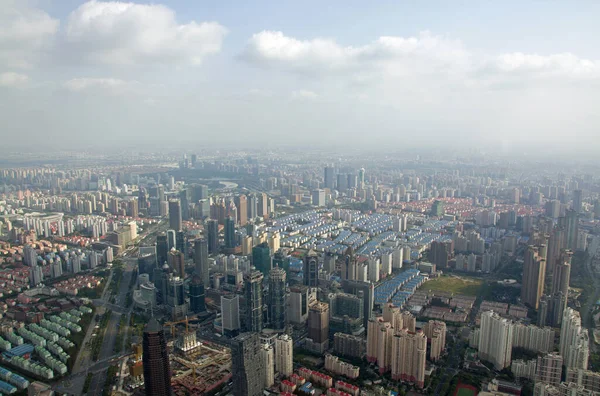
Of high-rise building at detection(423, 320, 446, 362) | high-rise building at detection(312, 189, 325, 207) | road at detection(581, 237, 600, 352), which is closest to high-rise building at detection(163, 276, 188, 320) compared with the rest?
high-rise building at detection(423, 320, 446, 362)

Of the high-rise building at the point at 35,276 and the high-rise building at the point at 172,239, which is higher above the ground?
the high-rise building at the point at 172,239

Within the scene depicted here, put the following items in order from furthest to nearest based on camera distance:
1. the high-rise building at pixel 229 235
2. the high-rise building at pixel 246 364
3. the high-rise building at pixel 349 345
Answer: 1. the high-rise building at pixel 229 235
2. the high-rise building at pixel 349 345
3. the high-rise building at pixel 246 364

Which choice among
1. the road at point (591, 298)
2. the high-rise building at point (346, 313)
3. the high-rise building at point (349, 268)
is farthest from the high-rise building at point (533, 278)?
the high-rise building at point (346, 313)

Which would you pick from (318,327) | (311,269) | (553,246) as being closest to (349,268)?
(311,269)

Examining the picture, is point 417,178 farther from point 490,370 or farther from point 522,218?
point 490,370

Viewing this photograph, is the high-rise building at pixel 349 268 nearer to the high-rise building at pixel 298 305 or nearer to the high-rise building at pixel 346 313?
the high-rise building at pixel 346 313

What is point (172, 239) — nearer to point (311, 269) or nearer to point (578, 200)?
point (311, 269)

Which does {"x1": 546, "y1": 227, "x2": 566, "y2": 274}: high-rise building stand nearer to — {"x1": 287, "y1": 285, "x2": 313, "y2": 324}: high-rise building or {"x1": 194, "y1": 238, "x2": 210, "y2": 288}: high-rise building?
{"x1": 287, "y1": 285, "x2": 313, "y2": 324}: high-rise building
